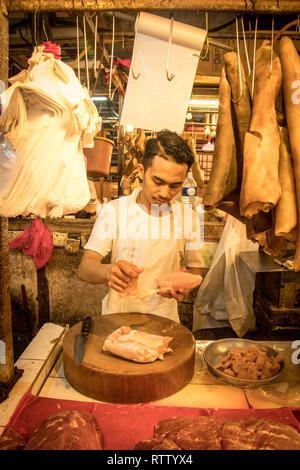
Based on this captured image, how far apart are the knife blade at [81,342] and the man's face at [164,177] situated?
1007 mm

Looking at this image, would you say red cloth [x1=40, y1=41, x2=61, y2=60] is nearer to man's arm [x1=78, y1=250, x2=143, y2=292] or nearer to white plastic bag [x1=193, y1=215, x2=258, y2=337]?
man's arm [x1=78, y1=250, x2=143, y2=292]

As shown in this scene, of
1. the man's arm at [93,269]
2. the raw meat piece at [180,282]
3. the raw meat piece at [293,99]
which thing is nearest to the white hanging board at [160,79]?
the raw meat piece at [293,99]

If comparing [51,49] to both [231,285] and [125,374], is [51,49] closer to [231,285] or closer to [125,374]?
[125,374]

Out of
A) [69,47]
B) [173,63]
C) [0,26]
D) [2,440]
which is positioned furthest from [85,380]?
[69,47]

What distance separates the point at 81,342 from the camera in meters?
1.88

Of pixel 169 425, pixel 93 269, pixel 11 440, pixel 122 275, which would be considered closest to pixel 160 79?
pixel 122 275

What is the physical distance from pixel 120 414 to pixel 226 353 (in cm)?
86

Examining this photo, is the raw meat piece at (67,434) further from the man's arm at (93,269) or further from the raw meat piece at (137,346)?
the man's arm at (93,269)

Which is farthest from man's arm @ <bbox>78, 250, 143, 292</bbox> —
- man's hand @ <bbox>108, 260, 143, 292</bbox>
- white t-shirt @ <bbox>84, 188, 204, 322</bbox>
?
white t-shirt @ <bbox>84, 188, 204, 322</bbox>

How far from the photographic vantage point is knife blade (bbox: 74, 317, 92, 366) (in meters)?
1.76

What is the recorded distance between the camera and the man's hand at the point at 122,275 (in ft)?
5.91

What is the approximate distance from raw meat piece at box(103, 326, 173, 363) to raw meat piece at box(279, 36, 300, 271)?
0.85 meters

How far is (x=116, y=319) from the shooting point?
228cm
